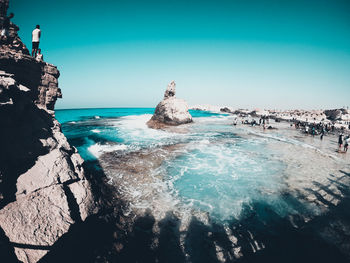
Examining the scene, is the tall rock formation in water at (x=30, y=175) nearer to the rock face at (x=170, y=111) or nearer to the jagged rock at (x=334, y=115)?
the rock face at (x=170, y=111)

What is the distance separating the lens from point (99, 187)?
27.4 ft

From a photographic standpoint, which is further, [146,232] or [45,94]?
[45,94]

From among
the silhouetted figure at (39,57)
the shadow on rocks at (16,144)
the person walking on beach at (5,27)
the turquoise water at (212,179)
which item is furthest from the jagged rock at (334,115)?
the person walking on beach at (5,27)

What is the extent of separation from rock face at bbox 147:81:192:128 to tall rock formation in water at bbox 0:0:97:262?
2741 cm

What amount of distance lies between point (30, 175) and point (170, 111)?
32.1m

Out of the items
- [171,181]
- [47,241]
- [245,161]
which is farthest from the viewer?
[245,161]

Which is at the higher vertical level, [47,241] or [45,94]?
[45,94]

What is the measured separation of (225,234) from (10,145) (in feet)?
28.8

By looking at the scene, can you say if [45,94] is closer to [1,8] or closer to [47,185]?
[1,8]

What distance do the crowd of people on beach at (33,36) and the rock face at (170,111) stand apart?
26.1 meters

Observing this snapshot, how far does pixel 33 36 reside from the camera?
373 inches

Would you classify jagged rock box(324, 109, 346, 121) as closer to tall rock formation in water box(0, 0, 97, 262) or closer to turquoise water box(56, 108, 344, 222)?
turquoise water box(56, 108, 344, 222)

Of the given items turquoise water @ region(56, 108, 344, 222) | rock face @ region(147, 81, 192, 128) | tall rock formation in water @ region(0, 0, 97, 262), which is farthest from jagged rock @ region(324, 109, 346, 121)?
tall rock formation in water @ region(0, 0, 97, 262)

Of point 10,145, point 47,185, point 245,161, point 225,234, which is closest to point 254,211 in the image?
point 225,234
